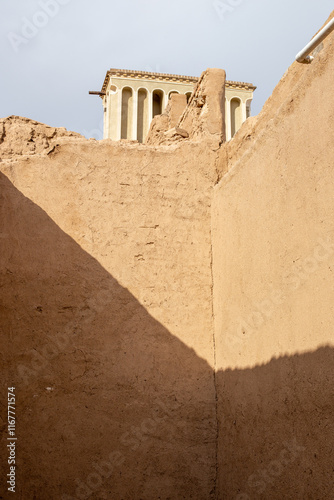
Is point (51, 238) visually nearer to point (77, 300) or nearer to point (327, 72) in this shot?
point (77, 300)

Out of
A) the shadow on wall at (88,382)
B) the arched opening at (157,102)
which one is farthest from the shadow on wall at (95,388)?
the arched opening at (157,102)

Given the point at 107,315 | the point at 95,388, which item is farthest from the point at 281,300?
the point at 95,388

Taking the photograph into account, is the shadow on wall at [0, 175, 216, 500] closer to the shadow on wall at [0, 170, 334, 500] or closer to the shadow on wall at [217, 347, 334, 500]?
the shadow on wall at [0, 170, 334, 500]

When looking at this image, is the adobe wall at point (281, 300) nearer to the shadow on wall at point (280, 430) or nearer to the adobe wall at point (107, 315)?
the shadow on wall at point (280, 430)

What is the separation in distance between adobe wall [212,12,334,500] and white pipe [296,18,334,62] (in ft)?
0.73

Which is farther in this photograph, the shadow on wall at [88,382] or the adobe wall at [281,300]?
the shadow on wall at [88,382]

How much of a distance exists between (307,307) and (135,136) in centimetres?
2574

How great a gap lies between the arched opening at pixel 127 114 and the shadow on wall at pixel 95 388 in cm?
2403

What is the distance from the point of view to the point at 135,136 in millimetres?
27875

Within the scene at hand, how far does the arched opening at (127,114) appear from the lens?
92.2ft

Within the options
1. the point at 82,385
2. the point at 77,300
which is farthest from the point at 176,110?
the point at 82,385

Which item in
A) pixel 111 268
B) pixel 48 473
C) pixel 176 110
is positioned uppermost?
pixel 176 110

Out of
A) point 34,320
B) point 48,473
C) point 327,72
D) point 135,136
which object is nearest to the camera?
point 327,72

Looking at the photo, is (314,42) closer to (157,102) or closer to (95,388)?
(95,388)
